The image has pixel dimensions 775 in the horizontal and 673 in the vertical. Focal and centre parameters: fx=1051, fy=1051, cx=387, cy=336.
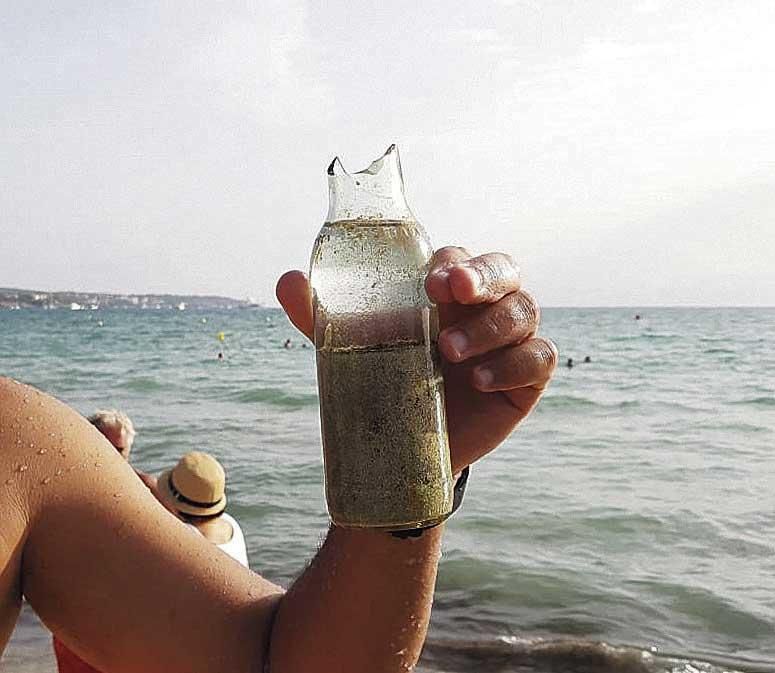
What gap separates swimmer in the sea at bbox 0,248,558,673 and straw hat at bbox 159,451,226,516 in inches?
135

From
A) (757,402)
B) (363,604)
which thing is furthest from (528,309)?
(757,402)

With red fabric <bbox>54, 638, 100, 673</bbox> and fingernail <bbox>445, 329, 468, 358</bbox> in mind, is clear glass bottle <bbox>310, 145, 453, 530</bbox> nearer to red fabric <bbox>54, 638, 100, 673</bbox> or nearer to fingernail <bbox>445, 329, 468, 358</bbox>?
fingernail <bbox>445, 329, 468, 358</bbox>

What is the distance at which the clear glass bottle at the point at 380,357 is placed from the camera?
134cm

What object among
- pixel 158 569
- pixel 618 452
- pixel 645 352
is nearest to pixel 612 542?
pixel 618 452

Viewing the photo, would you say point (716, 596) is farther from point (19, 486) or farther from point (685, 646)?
point (19, 486)

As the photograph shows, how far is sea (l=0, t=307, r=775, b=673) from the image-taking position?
6676 millimetres

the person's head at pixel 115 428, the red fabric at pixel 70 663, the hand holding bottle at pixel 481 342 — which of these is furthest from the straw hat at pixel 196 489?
the hand holding bottle at pixel 481 342

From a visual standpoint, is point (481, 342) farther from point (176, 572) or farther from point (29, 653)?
point (29, 653)

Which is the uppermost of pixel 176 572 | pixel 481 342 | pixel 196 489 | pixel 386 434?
pixel 481 342

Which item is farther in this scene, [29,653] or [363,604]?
[29,653]

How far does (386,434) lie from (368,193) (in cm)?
31

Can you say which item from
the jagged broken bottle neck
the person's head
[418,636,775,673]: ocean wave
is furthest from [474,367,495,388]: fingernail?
[418,636,775,673]: ocean wave

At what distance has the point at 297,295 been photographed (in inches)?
63.6

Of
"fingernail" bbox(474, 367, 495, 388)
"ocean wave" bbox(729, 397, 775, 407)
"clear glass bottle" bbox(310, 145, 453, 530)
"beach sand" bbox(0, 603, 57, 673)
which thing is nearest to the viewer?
"clear glass bottle" bbox(310, 145, 453, 530)
